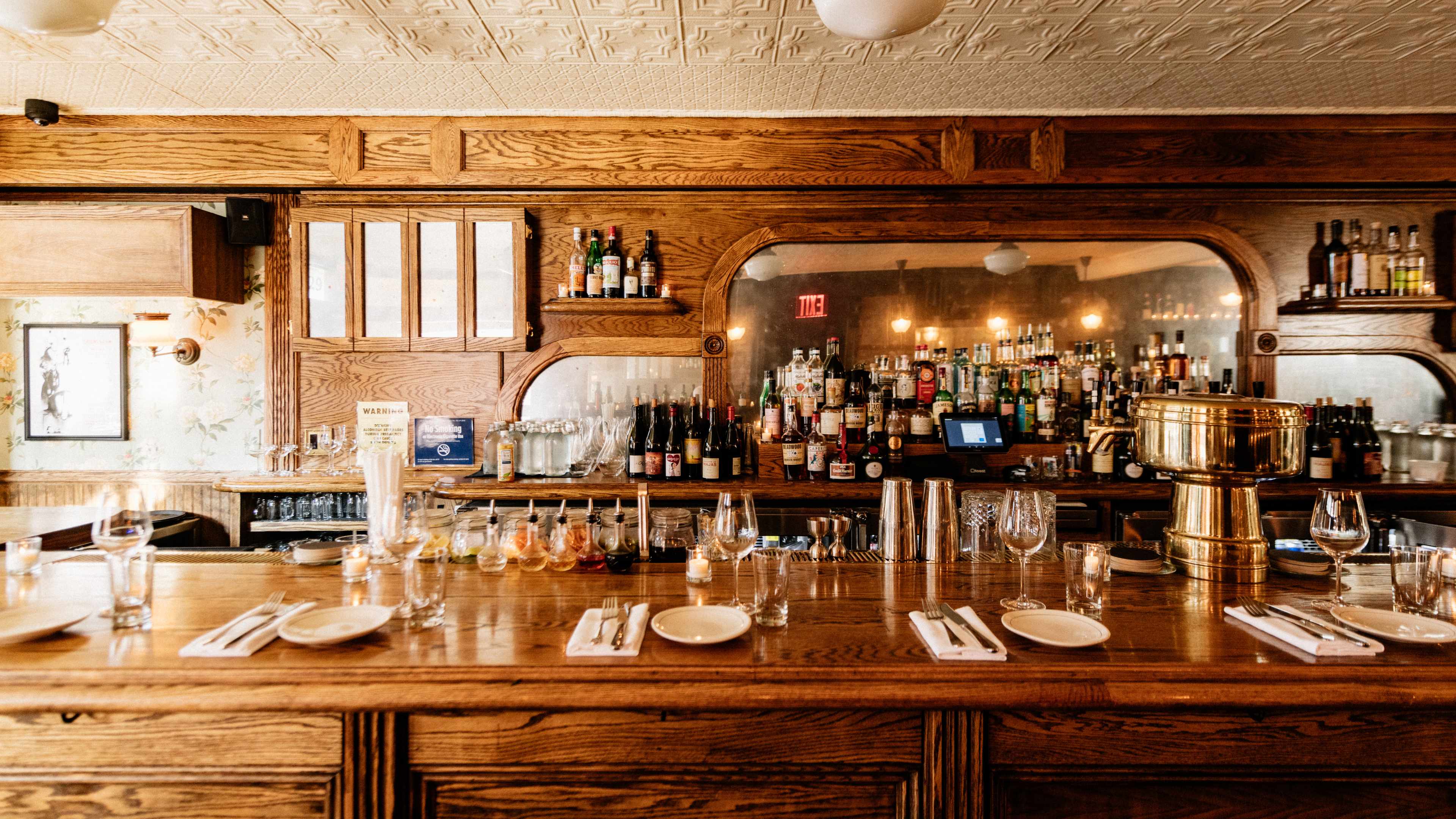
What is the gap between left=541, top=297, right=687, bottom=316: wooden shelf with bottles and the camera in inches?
130

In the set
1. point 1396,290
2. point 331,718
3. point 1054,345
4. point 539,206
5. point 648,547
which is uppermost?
point 539,206

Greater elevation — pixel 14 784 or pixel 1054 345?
pixel 1054 345

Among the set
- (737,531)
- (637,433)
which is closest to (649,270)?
(637,433)

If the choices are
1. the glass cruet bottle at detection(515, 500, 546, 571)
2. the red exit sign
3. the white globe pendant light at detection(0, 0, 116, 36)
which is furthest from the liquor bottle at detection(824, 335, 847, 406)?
the white globe pendant light at detection(0, 0, 116, 36)

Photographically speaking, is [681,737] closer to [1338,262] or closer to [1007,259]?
[1007,259]

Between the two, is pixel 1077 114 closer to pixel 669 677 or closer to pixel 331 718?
pixel 669 677

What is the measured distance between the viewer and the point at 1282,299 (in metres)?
3.40

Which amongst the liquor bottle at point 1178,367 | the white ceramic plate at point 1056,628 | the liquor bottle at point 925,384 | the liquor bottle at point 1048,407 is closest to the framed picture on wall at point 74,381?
the liquor bottle at point 925,384

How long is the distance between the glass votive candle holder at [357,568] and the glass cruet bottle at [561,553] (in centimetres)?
40

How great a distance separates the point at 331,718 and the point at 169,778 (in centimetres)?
27

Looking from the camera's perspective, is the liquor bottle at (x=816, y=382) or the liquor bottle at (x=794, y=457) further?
the liquor bottle at (x=816, y=382)

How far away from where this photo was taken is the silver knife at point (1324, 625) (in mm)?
1153

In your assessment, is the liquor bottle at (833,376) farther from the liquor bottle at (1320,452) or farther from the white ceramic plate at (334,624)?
the white ceramic plate at (334,624)

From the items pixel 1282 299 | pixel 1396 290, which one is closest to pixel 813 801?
pixel 1282 299
